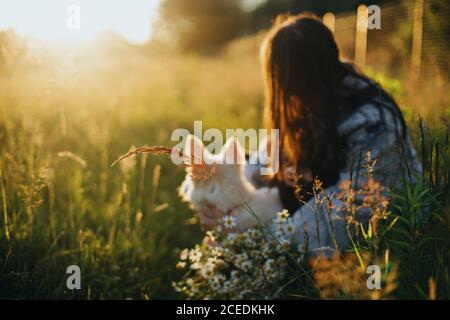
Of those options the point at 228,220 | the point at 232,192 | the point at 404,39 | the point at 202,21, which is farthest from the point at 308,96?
the point at 202,21

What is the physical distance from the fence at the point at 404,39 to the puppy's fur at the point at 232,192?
1.62 metres

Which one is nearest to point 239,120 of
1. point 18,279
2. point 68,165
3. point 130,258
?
point 68,165

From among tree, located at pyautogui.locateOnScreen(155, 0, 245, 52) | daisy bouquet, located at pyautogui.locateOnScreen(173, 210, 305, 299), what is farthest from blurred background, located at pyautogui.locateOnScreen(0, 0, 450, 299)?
tree, located at pyautogui.locateOnScreen(155, 0, 245, 52)

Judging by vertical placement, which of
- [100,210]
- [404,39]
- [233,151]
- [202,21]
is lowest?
[100,210]

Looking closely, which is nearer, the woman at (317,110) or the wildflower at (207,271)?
the wildflower at (207,271)

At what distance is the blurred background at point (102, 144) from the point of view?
229 cm

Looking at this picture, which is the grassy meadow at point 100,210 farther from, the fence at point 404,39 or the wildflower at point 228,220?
the fence at point 404,39

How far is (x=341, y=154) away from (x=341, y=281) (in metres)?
0.90

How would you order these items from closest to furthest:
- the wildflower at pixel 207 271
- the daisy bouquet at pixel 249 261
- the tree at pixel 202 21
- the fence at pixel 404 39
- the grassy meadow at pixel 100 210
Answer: the grassy meadow at pixel 100 210, the daisy bouquet at pixel 249 261, the wildflower at pixel 207 271, the fence at pixel 404 39, the tree at pixel 202 21

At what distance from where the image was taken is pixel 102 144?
172 inches

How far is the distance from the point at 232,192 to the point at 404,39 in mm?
8907

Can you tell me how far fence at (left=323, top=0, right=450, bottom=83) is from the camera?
634 centimetres

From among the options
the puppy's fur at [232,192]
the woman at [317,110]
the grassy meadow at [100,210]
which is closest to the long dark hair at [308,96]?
the woman at [317,110]

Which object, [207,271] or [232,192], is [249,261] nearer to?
[207,271]
